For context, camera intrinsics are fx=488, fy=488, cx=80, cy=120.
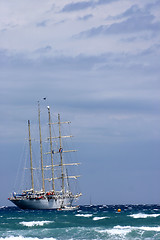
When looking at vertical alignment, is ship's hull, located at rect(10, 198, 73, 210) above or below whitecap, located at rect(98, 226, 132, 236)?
above

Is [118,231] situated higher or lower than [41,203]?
lower

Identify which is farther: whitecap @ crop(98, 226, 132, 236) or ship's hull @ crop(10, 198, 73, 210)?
ship's hull @ crop(10, 198, 73, 210)

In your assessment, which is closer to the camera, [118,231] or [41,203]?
[118,231]

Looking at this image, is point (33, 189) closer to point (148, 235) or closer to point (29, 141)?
point (29, 141)

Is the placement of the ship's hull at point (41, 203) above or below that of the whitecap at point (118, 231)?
above

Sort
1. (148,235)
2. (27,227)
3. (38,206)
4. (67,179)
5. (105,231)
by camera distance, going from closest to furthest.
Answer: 1. (148,235)
2. (105,231)
3. (27,227)
4. (38,206)
5. (67,179)

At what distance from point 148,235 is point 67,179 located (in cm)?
7624

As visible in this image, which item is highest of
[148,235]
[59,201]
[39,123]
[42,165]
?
[39,123]

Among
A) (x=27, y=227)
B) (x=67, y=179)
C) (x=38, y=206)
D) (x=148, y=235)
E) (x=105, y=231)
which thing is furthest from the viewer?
(x=67, y=179)

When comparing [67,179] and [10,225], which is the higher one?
[67,179]

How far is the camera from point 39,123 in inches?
4909

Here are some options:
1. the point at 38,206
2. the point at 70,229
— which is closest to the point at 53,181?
the point at 38,206

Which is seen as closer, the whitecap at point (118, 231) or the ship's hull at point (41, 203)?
the whitecap at point (118, 231)

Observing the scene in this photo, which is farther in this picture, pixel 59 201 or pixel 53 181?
pixel 53 181
